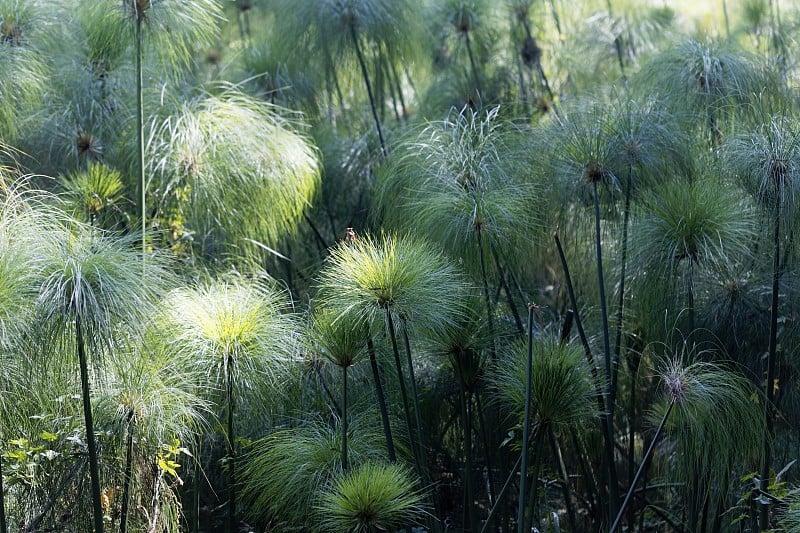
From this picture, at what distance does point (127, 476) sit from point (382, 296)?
4.24ft

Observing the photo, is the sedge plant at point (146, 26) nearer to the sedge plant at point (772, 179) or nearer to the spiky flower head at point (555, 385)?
the spiky flower head at point (555, 385)

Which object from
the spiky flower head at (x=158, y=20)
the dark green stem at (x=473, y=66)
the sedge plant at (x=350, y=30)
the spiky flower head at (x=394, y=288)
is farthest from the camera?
the dark green stem at (x=473, y=66)

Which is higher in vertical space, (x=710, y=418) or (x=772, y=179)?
(x=772, y=179)

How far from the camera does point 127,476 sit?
152 inches

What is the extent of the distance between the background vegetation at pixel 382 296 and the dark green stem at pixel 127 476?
0.06 feet

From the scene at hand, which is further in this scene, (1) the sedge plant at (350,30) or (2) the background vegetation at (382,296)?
(1) the sedge plant at (350,30)

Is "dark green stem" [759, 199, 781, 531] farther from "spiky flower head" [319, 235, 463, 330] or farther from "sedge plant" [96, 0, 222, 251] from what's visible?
"sedge plant" [96, 0, 222, 251]

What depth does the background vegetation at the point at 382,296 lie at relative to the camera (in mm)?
3662

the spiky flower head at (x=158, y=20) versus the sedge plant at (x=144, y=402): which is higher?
the spiky flower head at (x=158, y=20)

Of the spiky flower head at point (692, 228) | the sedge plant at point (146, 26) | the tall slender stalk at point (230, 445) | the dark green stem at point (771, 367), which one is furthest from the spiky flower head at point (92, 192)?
the dark green stem at point (771, 367)

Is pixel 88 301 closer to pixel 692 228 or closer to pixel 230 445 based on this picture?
pixel 230 445

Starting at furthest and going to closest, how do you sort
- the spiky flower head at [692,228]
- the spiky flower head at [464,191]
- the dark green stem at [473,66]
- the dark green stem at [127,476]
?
the dark green stem at [473,66] → the spiky flower head at [464,191] → the spiky flower head at [692,228] → the dark green stem at [127,476]

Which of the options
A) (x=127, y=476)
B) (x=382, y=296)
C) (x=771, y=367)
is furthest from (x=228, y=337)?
(x=771, y=367)

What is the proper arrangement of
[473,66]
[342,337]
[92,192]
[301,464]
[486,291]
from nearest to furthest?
1. [342,337]
2. [301,464]
3. [486,291]
4. [92,192]
5. [473,66]
